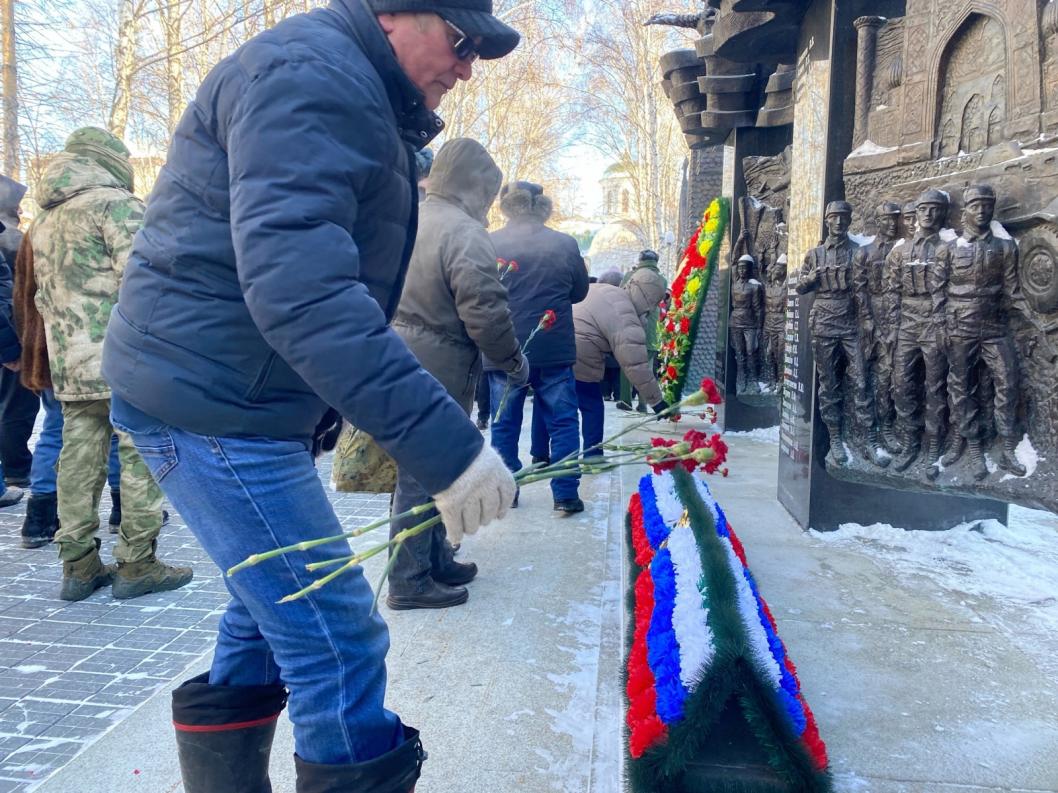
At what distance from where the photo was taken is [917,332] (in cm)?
402

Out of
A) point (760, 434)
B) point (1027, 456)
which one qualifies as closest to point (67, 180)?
point (1027, 456)

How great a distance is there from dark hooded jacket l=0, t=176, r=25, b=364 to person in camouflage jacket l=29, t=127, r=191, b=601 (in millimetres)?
1516

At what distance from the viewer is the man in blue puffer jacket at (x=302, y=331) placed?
1.38 meters

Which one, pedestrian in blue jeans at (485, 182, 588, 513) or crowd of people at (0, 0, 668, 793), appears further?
pedestrian in blue jeans at (485, 182, 588, 513)

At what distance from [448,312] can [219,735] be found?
233 centimetres

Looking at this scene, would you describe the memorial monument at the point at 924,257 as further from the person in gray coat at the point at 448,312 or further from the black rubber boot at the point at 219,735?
the black rubber boot at the point at 219,735

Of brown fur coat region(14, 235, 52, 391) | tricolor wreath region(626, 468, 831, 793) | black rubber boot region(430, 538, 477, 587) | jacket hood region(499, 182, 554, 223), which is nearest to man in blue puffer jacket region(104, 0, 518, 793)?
tricolor wreath region(626, 468, 831, 793)

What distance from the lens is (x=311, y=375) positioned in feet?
4.52

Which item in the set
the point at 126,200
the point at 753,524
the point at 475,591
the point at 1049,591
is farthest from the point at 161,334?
the point at 753,524

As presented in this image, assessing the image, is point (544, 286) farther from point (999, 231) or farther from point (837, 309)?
point (999, 231)

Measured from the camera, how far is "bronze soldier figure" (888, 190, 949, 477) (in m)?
3.82

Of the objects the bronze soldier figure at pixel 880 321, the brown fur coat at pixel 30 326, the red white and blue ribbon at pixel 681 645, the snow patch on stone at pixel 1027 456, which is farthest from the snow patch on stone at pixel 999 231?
the brown fur coat at pixel 30 326

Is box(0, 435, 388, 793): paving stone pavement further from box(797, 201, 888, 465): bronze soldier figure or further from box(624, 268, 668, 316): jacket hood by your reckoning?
box(624, 268, 668, 316): jacket hood

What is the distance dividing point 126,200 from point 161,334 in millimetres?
2815
